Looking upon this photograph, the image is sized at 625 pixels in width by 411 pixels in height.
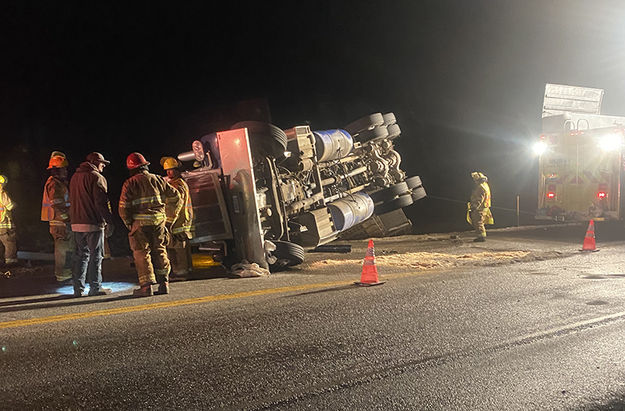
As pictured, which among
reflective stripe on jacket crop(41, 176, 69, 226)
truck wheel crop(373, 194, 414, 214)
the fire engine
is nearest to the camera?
reflective stripe on jacket crop(41, 176, 69, 226)

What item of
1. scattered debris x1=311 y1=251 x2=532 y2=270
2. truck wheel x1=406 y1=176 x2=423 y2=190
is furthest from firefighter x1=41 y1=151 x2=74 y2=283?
truck wheel x1=406 y1=176 x2=423 y2=190

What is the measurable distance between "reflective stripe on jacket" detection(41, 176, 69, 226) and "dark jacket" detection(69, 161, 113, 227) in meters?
0.70

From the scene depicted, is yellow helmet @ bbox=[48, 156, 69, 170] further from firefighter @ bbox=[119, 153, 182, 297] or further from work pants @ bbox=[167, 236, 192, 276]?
work pants @ bbox=[167, 236, 192, 276]

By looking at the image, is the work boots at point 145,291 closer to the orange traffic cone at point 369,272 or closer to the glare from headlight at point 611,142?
the orange traffic cone at point 369,272

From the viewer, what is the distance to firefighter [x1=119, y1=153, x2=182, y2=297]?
6109 mm

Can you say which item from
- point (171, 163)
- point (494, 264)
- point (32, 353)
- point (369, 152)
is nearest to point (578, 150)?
point (369, 152)

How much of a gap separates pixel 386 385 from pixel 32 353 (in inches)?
102

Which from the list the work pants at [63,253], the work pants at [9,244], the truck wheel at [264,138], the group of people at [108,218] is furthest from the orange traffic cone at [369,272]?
the work pants at [9,244]

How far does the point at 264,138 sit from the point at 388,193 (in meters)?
4.75

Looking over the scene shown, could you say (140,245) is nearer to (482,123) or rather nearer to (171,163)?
(171,163)

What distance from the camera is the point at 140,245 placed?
6.12m

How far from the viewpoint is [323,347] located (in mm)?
4246

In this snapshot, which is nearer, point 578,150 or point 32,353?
point 32,353

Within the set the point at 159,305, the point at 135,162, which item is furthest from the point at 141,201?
the point at 159,305
